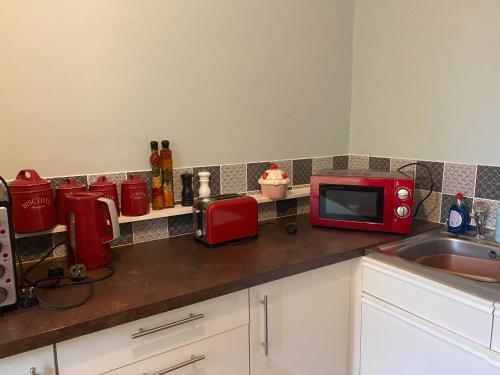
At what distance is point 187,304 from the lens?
117 cm

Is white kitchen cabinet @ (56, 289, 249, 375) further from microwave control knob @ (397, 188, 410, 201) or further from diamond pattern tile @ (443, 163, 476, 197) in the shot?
diamond pattern tile @ (443, 163, 476, 197)

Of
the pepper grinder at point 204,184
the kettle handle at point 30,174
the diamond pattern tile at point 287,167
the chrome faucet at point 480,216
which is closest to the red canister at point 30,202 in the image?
the kettle handle at point 30,174

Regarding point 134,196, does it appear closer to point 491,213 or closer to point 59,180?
point 59,180

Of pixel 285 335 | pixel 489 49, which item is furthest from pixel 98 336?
pixel 489 49

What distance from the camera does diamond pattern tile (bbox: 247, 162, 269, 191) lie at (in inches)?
75.9

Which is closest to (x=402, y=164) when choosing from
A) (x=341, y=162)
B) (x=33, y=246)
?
(x=341, y=162)

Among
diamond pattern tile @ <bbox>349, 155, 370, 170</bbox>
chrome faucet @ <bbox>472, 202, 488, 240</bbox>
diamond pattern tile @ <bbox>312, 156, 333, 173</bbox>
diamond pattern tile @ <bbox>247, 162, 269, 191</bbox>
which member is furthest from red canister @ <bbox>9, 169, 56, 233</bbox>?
chrome faucet @ <bbox>472, 202, 488, 240</bbox>

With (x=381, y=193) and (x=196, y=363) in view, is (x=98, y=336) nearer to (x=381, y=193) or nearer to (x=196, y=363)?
(x=196, y=363)

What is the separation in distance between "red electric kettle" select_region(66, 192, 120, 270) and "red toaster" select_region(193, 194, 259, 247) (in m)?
0.34

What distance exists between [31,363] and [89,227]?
17.8 inches

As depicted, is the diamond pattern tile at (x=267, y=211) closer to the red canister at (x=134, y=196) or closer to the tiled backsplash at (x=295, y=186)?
the tiled backsplash at (x=295, y=186)

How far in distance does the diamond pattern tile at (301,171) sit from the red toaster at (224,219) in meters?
0.52

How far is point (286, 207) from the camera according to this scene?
205cm

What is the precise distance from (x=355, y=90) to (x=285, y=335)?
1.39m
